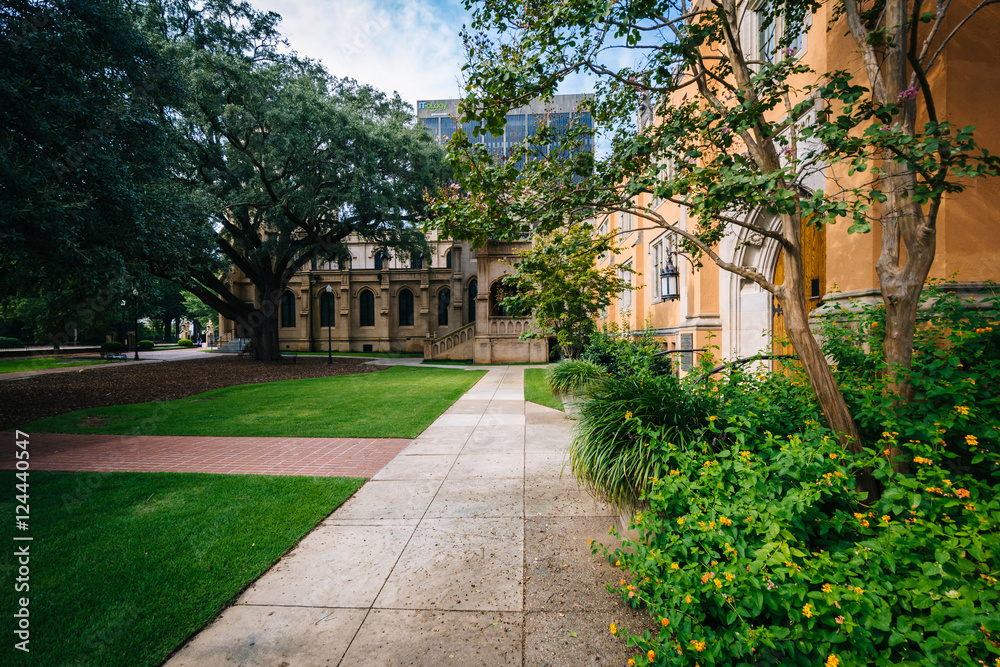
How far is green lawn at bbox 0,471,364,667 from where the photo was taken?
263 cm

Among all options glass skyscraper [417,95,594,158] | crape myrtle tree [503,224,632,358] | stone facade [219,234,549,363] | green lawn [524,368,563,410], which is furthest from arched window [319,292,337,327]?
crape myrtle tree [503,224,632,358]

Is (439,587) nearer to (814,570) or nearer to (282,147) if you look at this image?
(814,570)

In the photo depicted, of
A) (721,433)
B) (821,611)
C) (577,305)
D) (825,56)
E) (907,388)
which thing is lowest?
(821,611)

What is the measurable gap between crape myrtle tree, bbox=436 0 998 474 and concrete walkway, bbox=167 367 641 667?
7.35 feet

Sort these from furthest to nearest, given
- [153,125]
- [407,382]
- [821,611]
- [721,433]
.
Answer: [407,382] → [153,125] → [721,433] → [821,611]

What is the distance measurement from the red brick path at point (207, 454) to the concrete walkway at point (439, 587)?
116cm

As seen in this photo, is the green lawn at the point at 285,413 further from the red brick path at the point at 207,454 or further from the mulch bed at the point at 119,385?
the mulch bed at the point at 119,385

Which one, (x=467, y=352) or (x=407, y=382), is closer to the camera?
(x=407, y=382)

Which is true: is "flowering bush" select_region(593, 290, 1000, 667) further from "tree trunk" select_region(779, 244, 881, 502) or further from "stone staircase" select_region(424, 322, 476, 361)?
"stone staircase" select_region(424, 322, 476, 361)

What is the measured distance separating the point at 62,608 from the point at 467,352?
80.0ft

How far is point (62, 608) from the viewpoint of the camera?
2.85 metres

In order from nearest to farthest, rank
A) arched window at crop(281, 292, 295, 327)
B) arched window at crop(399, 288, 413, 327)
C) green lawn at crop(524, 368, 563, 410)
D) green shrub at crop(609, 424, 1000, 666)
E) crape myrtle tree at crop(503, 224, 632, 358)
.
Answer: green shrub at crop(609, 424, 1000, 666)
crape myrtle tree at crop(503, 224, 632, 358)
green lawn at crop(524, 368, 563, 410)
arched window at crop(399, 288, 413, 327)
arched window at crop(281, 292, 295, 327)

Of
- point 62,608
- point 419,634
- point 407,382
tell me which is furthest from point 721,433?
point 407,382

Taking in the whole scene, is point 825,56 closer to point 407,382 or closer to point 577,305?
point 577,305
